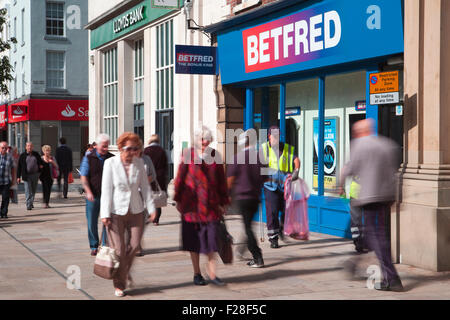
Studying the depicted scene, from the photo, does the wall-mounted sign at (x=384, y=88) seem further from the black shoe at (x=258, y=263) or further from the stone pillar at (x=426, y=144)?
the black shoe at (x=258, y=263)

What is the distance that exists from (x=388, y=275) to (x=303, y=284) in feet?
3.18

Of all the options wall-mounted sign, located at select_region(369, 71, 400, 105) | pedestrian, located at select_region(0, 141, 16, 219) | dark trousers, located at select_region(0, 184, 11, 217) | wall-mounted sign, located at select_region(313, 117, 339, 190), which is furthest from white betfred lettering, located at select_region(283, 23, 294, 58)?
dark trousers, located at select_region(0, 184, 11, 217)

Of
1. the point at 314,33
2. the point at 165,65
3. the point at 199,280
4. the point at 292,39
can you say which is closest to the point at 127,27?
the point at 165,65

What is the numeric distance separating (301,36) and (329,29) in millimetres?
894

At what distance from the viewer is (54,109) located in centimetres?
3522

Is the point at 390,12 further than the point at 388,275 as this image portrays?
Yes

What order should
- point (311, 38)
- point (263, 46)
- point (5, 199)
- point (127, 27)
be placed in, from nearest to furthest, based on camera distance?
point (311, 38)
point (263, 46)
point (5, 199)
point (127, 27)

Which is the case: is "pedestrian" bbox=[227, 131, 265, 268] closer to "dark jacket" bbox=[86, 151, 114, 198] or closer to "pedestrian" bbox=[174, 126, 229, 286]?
"pedestrian" bbox=[174, 126, 229, 286]

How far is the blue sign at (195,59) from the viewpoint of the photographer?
1374 centimetres

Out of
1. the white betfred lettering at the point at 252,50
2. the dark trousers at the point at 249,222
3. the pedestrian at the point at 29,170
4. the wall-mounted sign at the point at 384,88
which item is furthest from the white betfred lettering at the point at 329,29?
the pedestrian at the point at 29,170

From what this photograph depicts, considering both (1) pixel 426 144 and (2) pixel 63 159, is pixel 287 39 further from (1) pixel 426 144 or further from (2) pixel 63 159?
(2) pixel 63 159

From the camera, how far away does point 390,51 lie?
9.29m

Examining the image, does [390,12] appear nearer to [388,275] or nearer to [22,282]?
[388,275]
